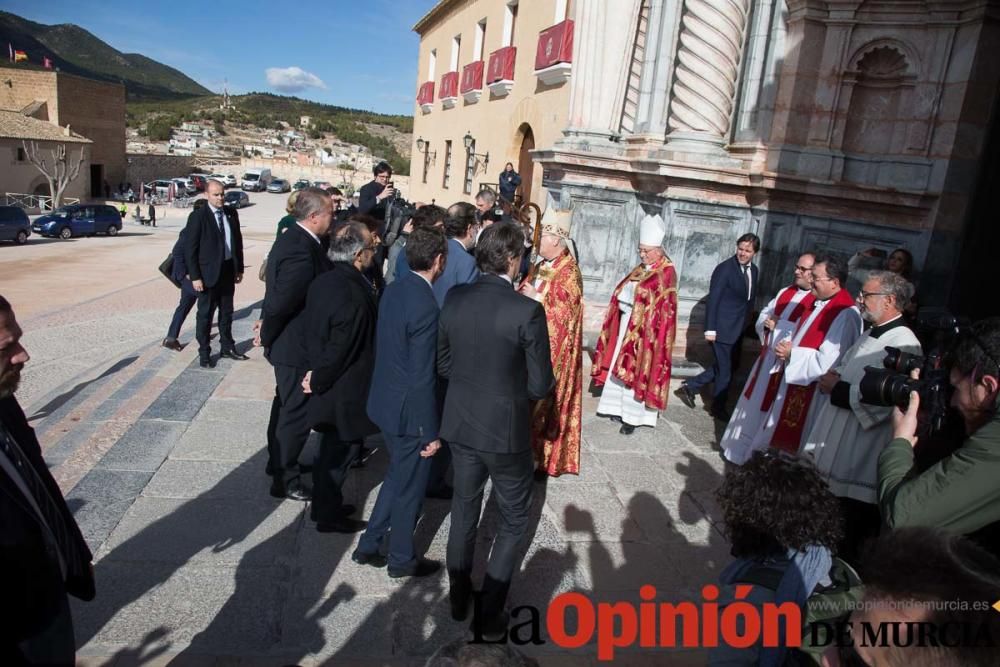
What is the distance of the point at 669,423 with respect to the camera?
5.75m

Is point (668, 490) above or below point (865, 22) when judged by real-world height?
below

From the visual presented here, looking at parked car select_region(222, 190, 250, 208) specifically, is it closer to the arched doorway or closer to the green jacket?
the arched doorway

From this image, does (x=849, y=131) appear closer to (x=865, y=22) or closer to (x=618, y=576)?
(x=865, y=22)

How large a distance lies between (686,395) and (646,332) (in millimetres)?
1390

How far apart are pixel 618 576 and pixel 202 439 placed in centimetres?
302

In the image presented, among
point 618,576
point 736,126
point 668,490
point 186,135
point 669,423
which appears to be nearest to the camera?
point 618,576

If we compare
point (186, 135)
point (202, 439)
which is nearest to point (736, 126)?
point (202, 439)

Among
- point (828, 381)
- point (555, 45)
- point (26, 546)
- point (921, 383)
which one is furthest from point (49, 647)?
point (555, 45)

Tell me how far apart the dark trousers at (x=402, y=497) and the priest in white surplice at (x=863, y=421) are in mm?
2049

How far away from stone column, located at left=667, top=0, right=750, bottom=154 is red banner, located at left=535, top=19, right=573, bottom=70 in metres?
5.70

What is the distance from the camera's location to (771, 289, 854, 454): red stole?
13.5ft

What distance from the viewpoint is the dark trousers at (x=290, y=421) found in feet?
12.7

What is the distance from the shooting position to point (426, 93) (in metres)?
28.2

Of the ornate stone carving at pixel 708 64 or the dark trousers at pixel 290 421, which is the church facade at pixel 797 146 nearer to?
the ornate stone carving at pixel 708 64
